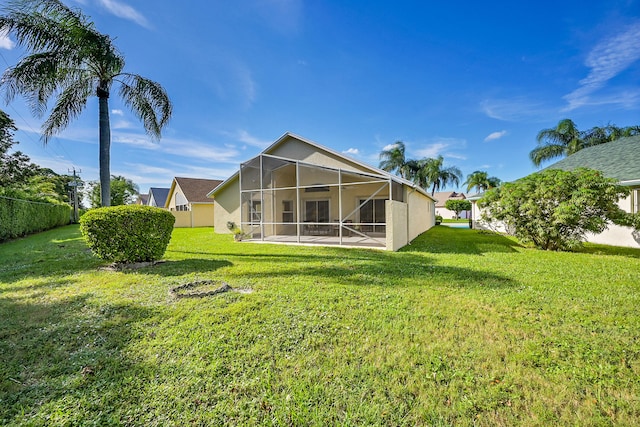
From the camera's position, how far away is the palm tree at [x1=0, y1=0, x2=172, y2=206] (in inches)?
313

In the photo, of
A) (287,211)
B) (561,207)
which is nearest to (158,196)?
(287,211)

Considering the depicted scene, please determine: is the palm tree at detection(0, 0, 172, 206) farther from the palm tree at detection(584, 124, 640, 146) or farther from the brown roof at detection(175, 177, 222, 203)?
the palm tree at detection(584, 124, 640, 146)

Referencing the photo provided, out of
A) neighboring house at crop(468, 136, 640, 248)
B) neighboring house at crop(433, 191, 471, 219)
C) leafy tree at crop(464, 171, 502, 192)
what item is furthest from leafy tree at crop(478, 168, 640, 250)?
neighboring house at crop(433, 191, 471, 219)

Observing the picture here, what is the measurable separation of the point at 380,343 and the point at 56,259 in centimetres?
1042

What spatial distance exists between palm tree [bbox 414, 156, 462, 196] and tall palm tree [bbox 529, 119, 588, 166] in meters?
11.2

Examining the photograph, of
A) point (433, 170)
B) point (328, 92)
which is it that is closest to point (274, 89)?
point (328, 92)

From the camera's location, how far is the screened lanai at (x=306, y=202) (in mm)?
13703

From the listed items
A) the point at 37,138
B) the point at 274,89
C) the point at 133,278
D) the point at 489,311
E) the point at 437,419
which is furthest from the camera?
the point at 274,89

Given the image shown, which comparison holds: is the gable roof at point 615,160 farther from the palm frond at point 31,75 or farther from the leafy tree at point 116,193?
the leafy tree at point 116,193

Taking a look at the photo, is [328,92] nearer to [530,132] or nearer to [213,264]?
[213,264]

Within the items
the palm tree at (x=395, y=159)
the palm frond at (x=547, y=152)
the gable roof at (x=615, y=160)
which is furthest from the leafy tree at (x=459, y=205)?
the gable roof at (x=615, y=160)

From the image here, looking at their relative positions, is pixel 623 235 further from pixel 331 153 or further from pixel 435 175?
pixel 435 175

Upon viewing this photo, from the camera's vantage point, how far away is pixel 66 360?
2.87m

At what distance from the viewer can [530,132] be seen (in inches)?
1025
